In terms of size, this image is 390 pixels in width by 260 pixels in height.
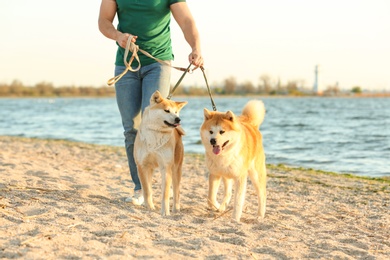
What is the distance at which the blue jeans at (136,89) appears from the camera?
5070mm

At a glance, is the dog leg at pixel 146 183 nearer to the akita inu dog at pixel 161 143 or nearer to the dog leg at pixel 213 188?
the akita inu dog at pixel 161 143

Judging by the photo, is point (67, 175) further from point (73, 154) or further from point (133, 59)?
point (73, 154)

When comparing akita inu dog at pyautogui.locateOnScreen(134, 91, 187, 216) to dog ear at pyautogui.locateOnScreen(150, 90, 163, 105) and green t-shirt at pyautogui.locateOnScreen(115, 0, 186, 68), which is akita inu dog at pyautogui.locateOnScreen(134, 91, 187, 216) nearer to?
dog ear at pyautogui.locateOnScreen(150, 90, 163, 105)

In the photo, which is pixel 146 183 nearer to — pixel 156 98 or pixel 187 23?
pixel 156 98

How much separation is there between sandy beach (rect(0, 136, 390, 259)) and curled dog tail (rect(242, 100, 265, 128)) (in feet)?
3.25

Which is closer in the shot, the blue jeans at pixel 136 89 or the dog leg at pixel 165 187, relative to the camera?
the dog leg at pixel 165 187

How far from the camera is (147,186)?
5.07 meters

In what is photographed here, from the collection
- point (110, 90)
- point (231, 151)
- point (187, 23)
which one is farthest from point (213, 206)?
point (110, 90)

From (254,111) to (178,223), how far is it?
67.3 inches

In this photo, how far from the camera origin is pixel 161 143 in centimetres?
473

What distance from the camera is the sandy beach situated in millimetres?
3463

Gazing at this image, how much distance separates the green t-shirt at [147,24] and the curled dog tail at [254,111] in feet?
3.30

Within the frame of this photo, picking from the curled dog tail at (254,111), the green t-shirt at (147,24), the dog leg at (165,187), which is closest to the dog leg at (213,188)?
the dog leg at (165,187)

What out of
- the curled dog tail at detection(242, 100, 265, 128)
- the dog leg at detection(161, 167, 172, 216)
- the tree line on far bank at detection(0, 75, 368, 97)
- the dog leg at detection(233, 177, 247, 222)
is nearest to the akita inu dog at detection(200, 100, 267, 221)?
the dog leg at detection(233, 177, 247, 222)
